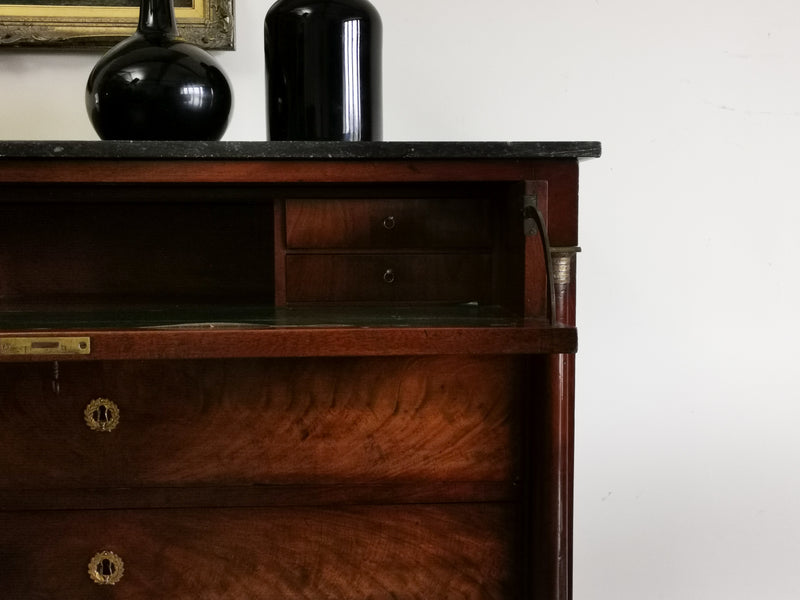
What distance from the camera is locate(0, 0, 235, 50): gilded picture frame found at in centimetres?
120

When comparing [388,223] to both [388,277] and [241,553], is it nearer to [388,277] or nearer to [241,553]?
[388,277]

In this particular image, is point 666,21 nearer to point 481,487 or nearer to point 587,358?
point 587,358

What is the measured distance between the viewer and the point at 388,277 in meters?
0.97

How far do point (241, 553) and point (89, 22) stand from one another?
0.78 metres

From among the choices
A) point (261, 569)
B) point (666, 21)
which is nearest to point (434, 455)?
point (261, 569)

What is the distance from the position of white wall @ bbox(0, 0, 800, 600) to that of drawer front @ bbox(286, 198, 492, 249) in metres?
0.34

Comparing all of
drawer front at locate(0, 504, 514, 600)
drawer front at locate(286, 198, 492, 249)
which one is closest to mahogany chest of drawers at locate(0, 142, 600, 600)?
drawer front at locate(0, 504, 514, 600)

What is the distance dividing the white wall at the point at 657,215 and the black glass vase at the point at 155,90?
292 mm

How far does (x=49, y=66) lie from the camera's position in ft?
4.06

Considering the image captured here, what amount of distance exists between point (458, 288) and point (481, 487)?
9.6 inches

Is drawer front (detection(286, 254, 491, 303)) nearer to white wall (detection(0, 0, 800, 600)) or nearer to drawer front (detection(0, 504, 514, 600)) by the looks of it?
drawer front (detection(0, 504, 514, 600))

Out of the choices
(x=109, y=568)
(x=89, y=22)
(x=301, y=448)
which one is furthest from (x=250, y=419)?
(x=89, y=22)

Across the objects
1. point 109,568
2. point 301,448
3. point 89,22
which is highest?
point 89,22

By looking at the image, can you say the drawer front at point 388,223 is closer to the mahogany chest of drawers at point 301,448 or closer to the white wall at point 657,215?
the mahogany chest of drawers at point 301,448
